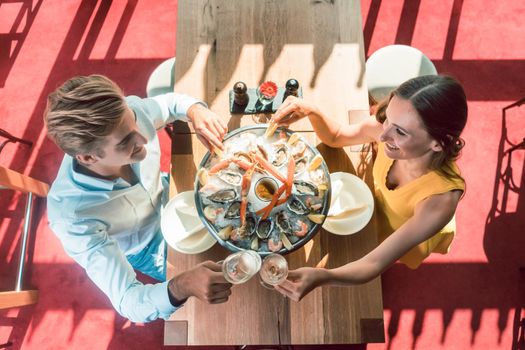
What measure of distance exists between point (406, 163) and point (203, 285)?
3.32 ft

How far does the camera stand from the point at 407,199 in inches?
68.2

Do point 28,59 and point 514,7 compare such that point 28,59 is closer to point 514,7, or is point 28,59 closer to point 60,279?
point 60,279

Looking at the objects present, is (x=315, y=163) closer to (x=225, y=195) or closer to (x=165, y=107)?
(x=225, y=195)

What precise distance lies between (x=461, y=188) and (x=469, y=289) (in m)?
1.44

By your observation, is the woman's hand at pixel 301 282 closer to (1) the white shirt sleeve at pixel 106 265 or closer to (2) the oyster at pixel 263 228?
(2) the oyster at pixel 263 228

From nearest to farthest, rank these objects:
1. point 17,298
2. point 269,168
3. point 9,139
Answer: point 269,168, point 17,298, point 9,139

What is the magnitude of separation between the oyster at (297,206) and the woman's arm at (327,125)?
1.26ft

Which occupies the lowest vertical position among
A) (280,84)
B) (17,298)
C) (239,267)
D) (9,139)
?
(17,298)

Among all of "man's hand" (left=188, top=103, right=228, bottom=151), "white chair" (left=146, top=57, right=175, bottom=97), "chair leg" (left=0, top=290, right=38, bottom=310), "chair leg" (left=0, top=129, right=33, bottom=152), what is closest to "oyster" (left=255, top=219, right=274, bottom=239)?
"man's hand" (left=188, top=103, right=228, bottom=151)

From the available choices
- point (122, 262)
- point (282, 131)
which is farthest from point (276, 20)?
point (122, 262)

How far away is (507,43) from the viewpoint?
320cm

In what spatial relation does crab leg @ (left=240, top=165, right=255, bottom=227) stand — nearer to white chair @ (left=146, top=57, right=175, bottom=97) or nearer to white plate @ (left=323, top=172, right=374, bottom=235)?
white plate @ (left=323, top=172, right=374, bottom=235)

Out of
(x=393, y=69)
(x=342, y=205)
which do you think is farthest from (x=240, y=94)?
(x=393, y=69)

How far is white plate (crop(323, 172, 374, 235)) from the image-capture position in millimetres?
1676
